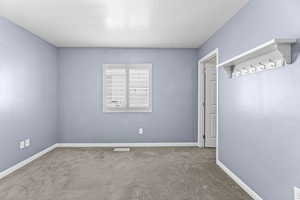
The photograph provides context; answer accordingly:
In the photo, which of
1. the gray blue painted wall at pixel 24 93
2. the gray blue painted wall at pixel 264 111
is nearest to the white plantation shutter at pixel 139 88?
the gray blue painted wall at pixel 24 93

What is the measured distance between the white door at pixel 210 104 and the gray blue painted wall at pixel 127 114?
0.97 feet

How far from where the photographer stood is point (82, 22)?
3125mm

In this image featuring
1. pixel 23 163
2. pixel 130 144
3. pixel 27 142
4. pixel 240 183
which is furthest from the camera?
pixel 130 144

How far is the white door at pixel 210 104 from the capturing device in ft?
15.1

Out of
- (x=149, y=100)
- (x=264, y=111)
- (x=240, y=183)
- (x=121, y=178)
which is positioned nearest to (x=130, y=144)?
(x=149, y=100)

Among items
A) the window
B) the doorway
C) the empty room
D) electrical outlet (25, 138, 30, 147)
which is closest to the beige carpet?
the empty room

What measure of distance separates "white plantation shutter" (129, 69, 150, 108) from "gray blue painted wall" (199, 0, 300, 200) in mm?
2124

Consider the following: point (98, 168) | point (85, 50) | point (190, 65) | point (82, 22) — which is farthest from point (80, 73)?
point (190, 65)

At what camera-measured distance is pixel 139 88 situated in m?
4.75

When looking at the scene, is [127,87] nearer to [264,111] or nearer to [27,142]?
[27,142]

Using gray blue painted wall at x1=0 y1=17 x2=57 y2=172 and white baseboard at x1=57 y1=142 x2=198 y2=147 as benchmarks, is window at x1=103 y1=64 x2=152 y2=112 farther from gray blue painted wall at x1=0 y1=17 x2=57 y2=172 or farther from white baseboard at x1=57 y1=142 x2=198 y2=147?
gray blue painted wall at x1=0 y1=17 x2=57 y2=172

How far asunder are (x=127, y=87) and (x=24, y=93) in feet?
7.21

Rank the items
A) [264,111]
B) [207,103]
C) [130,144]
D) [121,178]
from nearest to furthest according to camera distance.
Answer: [264,111] < [121,178] < [207,103] < [130,144]

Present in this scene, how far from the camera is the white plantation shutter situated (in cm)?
473
